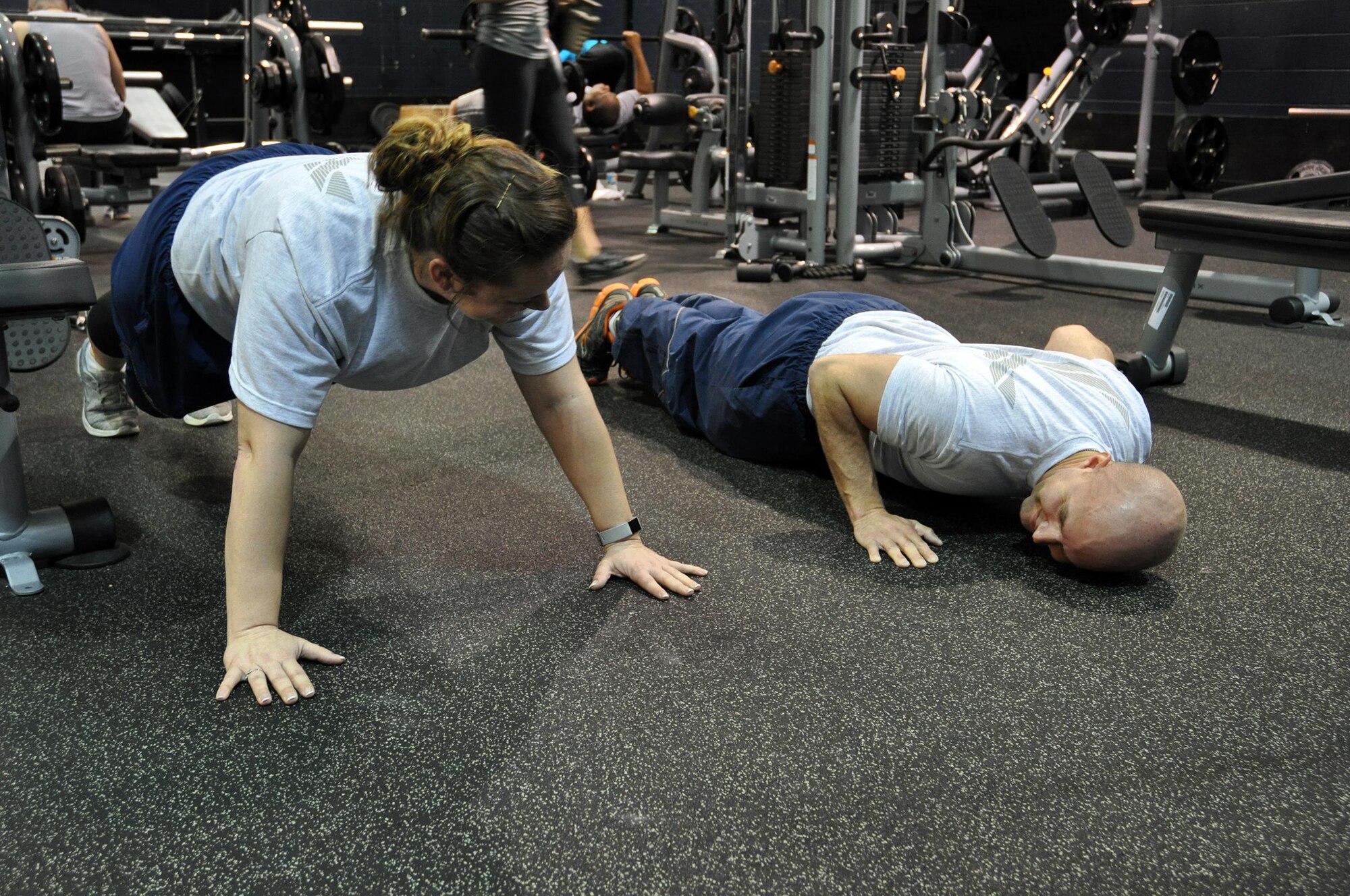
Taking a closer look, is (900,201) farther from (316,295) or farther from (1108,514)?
(316,295)

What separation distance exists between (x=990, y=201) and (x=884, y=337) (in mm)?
5484

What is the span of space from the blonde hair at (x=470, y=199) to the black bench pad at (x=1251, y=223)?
1.69m

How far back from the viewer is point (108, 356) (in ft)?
6.54

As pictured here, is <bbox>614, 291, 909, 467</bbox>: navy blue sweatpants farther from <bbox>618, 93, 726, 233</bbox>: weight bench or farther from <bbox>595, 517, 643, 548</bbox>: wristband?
<bbox>618, 93, 726, 233</bbox>: weight bench

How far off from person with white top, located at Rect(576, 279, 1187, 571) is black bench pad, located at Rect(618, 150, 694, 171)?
3431 millimetres

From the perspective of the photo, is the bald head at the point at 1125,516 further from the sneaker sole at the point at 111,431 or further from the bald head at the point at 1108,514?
the sneaker sole at the point at 111,431

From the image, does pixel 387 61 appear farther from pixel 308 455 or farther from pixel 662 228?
pixel 308 455

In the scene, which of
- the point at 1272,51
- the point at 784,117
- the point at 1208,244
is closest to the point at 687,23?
the point at 784,117

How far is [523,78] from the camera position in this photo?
322cm

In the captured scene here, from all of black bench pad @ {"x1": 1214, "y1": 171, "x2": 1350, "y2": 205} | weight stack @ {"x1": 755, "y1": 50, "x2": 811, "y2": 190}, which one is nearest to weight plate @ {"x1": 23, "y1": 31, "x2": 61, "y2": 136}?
weight stack @ {"x1": 755, "y1": 50, "x2": 811, "y2": 190}

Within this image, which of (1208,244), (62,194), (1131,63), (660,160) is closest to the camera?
(1208,244)

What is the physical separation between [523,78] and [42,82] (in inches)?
62.5

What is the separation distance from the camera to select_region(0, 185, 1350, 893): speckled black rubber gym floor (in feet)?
3.22

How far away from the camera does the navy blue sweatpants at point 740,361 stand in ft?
6.07
